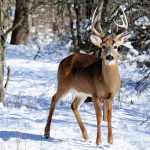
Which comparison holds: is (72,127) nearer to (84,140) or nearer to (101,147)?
(84,140)

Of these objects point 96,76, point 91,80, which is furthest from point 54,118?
point 96,76

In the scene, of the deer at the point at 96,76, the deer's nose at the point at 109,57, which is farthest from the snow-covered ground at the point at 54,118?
the deer's nose at the point at 109,57

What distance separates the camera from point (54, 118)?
10273 mm

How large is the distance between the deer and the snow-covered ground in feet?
1.08

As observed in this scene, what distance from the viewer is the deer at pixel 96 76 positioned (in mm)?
8070

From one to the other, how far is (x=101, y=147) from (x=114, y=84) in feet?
3.49

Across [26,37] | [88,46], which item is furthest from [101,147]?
[26,37]

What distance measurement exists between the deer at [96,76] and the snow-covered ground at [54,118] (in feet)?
1.08

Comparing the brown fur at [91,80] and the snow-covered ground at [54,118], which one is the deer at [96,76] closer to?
the brown fur at [91,80]

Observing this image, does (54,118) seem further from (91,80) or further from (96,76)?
(96,76)

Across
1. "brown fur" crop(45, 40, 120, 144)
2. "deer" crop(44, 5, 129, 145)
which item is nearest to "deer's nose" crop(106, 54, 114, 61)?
"deer" crop(44, 5, 129, 145)

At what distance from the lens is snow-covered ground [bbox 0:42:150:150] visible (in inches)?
316

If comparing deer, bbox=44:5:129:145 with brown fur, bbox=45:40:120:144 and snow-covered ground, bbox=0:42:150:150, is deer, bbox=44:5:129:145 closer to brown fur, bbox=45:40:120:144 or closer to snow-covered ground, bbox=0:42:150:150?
brown fur, bbox=45:40:120:144

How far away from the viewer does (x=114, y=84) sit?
27.1ft
